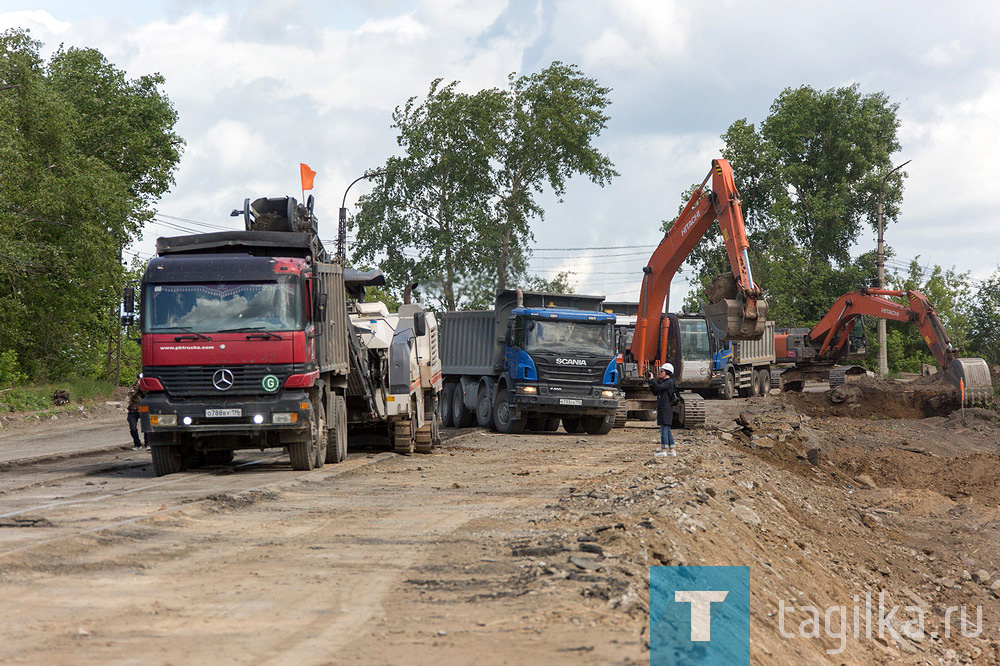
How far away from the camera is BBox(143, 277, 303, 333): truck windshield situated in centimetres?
1579

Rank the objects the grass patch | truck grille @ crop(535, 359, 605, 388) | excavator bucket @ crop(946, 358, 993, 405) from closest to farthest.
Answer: truck grille @ crop(535, 359, 605, 388), excavator bucket @ crop(946, 358, 993, 405), the grass patch

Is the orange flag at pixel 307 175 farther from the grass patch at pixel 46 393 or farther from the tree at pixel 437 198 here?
the tree at pixel 437 198

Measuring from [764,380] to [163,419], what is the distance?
1510 inches

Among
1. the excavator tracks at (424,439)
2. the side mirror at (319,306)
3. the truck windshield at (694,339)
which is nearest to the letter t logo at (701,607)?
the side mirror at (319,306)

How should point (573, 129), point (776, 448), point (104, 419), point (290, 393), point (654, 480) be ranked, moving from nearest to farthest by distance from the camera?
1. point (654, 480)
2. point (290, 393)
3. point (776, 448)
4. point (104, 419)
5. point (573, 129)

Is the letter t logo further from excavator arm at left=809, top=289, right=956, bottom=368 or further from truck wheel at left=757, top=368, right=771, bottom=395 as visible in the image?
truck wheel at left=757, top=368, right=771, bottom=395

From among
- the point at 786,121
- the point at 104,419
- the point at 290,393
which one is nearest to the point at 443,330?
the point at 104,419

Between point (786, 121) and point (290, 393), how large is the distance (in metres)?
58.3

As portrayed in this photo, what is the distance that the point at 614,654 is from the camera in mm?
5941

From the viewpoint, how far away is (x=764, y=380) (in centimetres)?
5041

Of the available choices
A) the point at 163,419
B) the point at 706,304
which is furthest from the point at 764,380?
the point at 163,419

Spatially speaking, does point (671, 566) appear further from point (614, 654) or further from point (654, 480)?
point (654, 480)

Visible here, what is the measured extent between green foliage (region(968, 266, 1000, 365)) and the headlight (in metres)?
43.7

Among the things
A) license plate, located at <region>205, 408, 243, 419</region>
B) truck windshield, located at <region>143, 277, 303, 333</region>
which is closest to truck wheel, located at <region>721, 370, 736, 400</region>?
truck windshield, located at <region>143, 277, 303, 333</region>
